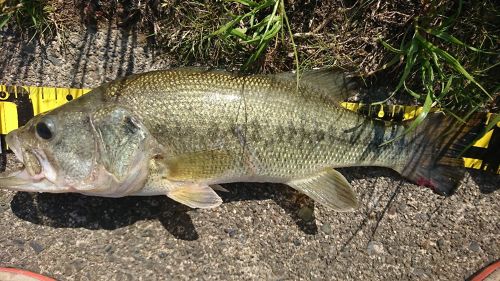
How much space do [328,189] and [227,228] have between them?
797 millimetres

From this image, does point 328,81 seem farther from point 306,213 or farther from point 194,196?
point 194,196

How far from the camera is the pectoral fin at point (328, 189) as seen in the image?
9.04 feet

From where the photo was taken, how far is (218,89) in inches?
99.0

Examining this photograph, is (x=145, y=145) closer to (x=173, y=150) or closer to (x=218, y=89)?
(x=173, y=150)

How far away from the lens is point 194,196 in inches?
100.0

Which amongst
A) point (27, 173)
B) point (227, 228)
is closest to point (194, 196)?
point (227, 228)

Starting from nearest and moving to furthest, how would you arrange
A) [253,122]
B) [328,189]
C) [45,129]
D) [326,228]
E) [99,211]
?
[45,129] → [253,122] → [328,189] → [99,211] → [326,228]

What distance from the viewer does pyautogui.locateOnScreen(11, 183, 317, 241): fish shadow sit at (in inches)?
112

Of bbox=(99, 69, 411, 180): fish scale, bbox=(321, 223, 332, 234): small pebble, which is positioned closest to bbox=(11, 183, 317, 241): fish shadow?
bbox=(99, 69, 411, 180): fish scale

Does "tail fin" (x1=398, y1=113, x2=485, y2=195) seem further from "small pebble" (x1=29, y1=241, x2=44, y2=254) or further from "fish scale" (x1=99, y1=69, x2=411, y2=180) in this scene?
"small pebble" (x1=29, y1=241, x2=44, y2=254)

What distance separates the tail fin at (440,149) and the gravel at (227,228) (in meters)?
0.19

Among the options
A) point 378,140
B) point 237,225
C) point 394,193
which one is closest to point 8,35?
point 237,225

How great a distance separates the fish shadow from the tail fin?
5.44 ft

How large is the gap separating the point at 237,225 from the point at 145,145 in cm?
96
